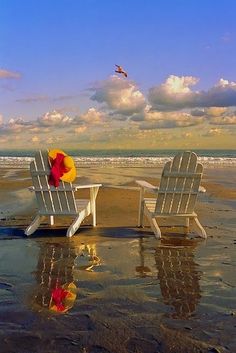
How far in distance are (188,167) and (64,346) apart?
4.39 m

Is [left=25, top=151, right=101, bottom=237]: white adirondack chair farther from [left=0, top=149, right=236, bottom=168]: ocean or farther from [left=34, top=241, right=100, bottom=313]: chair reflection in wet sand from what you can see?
[left=0, top=149, right=236, bottom=168]: ocean

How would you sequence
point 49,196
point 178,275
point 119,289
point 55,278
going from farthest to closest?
point 49,196, point 178,275, point 55,278, point 119,289

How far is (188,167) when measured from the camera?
704 centimetres

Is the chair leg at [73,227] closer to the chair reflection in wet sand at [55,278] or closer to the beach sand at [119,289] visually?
the beach sand at [119,289]

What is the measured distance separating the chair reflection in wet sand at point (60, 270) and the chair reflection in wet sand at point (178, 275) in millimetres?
884

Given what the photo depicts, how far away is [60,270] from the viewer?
5.14m

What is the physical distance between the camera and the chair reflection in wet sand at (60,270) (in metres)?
4.08

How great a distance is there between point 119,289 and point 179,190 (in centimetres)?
302

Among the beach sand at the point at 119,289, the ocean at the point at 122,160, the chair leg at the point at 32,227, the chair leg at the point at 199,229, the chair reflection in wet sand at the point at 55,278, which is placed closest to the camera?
the beach sand at the point at 119,289

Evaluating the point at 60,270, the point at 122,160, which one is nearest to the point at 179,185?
the point at 60,270

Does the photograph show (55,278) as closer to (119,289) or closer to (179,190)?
(119,289)

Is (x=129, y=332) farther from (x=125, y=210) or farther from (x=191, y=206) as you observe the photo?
(x=125, y=210)

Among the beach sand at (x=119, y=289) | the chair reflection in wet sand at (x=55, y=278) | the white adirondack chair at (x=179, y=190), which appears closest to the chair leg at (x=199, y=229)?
the white adirondack chair at (x=179, y=190)

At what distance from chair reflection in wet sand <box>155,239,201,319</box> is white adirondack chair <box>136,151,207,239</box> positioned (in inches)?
21.3
